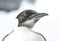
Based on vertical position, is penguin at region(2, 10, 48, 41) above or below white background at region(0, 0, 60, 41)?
below

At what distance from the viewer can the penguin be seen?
36.9 inches

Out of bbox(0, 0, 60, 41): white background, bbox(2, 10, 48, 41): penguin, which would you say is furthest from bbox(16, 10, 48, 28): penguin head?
bbox(0, 0, 60, 41): white background

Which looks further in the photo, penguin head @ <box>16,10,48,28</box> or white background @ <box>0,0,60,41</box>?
white background @ <box>0,0,60,41</box>

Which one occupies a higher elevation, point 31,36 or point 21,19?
point 21,19

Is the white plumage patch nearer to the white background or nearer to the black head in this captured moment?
the black head

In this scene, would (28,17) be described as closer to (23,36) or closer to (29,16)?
(29,16)

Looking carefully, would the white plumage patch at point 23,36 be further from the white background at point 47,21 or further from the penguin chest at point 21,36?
the white background at point 47,21

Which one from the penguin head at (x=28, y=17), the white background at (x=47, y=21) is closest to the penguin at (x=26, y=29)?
the penguin head at (x=28, y=17)

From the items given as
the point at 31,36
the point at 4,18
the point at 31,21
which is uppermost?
the point at 4,18

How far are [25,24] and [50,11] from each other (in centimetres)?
24

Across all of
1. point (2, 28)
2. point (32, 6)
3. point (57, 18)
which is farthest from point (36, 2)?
point (2, 28)

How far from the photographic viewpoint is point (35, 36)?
95 centimetres

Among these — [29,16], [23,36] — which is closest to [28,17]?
[29,16]

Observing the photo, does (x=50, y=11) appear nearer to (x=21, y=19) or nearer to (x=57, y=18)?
(x=57, y=18)
